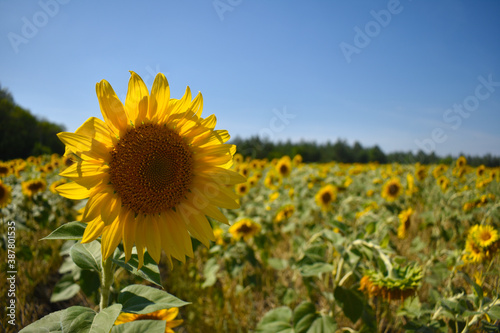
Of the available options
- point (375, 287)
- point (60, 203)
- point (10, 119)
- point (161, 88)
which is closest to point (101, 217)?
point (161, 88)

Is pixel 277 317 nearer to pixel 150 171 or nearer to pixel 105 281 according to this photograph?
pixel 105 281

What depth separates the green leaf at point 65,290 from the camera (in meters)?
1.93

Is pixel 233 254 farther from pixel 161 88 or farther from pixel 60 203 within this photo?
pixel 60 203

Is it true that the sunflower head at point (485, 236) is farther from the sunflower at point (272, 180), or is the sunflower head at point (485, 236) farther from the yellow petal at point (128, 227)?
the sunflower at point (272, 180)

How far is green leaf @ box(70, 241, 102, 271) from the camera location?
1.10 m

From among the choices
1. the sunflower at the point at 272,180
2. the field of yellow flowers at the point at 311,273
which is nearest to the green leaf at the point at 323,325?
the field of yellow flowers at the point at 311,273

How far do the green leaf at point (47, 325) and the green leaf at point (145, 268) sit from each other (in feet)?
0.75

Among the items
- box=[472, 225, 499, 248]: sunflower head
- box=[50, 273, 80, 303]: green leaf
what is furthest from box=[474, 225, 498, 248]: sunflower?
box=[50, 273, 80, 303]: green leaf

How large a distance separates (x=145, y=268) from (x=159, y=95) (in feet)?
2.37

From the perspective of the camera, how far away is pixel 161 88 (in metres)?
1.14

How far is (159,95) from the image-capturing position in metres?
1.16

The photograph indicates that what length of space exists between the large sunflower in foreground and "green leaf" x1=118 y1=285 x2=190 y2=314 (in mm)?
139

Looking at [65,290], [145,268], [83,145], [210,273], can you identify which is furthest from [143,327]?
[210,273]

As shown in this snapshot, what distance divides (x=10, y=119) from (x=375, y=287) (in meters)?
17.9
